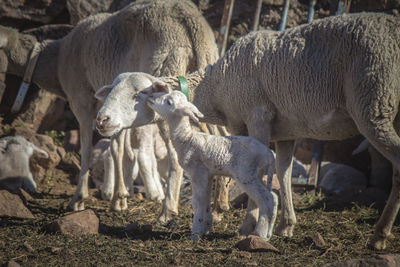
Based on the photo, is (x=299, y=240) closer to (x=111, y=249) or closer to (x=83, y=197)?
(x=111, y=249)

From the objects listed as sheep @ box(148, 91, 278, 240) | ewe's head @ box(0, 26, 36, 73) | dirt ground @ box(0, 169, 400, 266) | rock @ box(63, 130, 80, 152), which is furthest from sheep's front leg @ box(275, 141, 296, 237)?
rock @ box(63, 130, 80, 152)

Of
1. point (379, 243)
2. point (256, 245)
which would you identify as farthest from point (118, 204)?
point (379, 243)

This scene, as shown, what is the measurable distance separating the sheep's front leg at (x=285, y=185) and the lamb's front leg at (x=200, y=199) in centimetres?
95

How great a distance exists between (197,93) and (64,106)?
220 inches

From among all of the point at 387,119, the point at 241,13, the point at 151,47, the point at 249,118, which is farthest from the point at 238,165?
the point at 241,13

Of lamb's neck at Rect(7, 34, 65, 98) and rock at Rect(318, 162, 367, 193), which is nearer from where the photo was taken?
lamb's neck at Rect(7, 34, 65, 98)

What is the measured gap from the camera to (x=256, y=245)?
3.42 m

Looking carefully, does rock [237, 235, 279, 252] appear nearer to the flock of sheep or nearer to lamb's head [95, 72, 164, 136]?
the flock of sheep

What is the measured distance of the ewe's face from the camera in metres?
3.89

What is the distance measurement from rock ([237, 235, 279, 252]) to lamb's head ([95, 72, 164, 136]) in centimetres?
148

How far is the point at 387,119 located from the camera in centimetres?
364

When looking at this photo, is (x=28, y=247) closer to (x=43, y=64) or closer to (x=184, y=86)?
(x=184, y=86)

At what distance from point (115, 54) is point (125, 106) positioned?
2.16 m

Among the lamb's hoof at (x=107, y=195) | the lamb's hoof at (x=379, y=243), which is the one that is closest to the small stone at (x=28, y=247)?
the lamb's hoof at (x=107, y=195)
